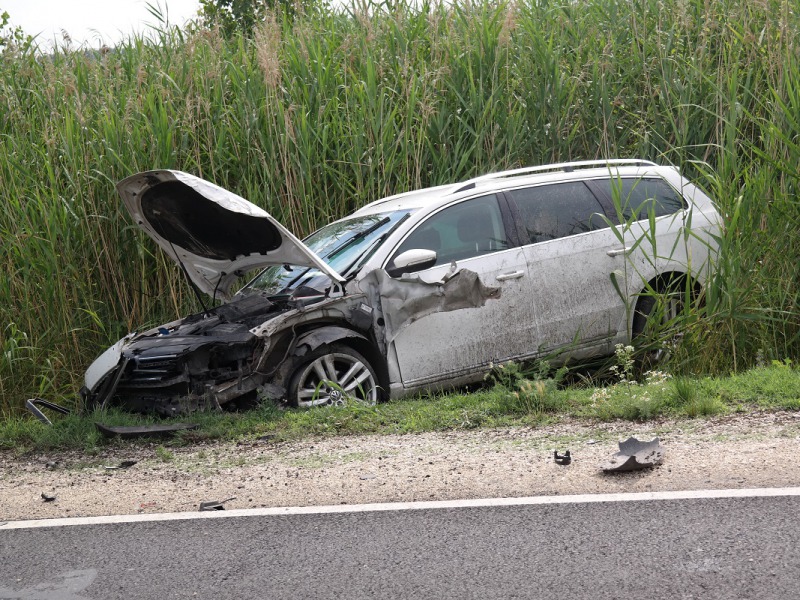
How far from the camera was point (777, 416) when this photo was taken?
5.70 meters

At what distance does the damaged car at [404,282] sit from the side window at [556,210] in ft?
0.04

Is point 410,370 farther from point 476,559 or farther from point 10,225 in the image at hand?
point 10,225

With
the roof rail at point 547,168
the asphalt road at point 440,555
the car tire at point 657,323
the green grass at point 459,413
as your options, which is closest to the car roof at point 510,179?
the roof rail at point 547,168

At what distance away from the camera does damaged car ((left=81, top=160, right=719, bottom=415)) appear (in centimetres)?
675

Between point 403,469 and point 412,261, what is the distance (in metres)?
1.99

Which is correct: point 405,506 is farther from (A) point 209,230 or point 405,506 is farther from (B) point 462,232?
(A) point 209,230

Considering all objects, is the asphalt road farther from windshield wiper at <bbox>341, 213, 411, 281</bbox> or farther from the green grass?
windshield wiper at <bbox>341, 213, 411, 281</bbox>

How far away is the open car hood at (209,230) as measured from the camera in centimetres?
670

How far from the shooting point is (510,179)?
25.9 ft

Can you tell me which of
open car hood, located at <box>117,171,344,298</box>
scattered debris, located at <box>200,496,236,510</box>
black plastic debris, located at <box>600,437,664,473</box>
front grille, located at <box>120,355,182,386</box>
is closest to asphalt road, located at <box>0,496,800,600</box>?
A: scattered debris, located at <box>200,496,236,510</box>

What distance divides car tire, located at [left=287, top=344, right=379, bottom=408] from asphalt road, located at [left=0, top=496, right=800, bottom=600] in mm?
2170

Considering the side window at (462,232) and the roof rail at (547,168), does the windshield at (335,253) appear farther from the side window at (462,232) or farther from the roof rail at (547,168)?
the roof rail at (547,168)

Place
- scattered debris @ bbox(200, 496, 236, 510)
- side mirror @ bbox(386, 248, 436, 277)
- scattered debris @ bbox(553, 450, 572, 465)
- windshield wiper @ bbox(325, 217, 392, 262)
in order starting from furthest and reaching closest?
windshield wiper @ bbox(325, 217, 392, 262) < side mirror @ bbox(386, 248, 436, 277) < scattered debris @ bbox(553, 450, 572, 465) < scattered debris @ bbox(200, 496, 236, 510)

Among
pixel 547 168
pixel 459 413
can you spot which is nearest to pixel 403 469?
pixel 459 413
